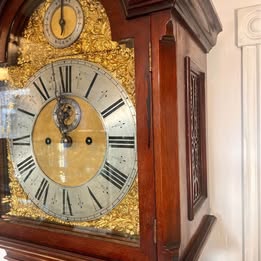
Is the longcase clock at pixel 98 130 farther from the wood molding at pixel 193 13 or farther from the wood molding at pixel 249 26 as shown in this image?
the wood molding at pixel 249 26

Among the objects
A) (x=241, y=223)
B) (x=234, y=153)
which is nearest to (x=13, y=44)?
(x=234, y=153)

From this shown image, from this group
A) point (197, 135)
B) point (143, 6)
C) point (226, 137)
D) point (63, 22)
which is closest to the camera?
point (143, 6)

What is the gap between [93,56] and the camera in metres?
0.62

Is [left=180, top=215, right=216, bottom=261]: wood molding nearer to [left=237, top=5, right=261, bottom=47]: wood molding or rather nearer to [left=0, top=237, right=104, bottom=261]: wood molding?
[left=0, top=237, right=104, bottom=261]: wood molding

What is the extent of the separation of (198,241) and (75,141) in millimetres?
343

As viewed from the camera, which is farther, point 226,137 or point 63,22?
point 226,137

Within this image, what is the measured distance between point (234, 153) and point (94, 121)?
1.61 ft

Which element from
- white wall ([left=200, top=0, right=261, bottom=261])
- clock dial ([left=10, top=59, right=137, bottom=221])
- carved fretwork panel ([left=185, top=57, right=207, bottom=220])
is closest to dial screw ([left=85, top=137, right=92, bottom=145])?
clock dial ([left=10, top=59, right=137, bottom=221])

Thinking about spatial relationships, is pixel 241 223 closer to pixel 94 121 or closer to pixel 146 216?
pixel 146 216

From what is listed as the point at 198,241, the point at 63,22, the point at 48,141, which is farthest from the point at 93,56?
the point at 198,241

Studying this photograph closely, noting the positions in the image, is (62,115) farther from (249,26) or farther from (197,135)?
(249,26)

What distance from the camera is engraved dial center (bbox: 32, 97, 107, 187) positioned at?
616mm

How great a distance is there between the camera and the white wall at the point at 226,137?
91 centimetres

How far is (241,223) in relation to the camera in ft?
3.00
